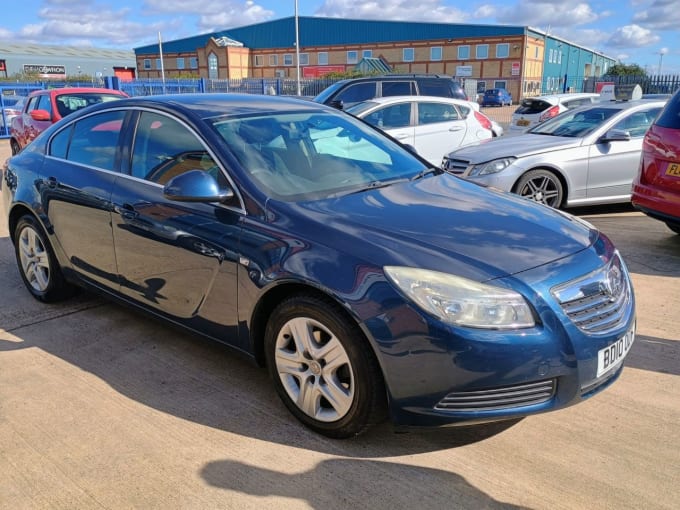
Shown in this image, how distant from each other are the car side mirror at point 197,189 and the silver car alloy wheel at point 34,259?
6.65 ft

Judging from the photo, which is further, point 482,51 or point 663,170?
point 482,51

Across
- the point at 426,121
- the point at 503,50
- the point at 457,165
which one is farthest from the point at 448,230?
the point at 503,50

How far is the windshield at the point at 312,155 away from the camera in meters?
3.25

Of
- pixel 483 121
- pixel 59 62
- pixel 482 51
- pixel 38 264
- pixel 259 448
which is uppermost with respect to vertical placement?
pixel 482 51

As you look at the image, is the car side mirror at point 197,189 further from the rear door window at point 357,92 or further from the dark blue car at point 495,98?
the dark blue car at point 495,98

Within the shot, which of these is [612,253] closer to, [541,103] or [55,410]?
[55,410]

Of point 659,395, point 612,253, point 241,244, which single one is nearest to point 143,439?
point 241,244

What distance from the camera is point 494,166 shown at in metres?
7.29

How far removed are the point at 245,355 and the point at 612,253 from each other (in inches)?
77.6

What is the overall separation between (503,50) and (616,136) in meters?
56.5

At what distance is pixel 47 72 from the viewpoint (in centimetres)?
6172

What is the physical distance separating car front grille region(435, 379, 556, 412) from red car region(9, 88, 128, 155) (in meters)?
10.9

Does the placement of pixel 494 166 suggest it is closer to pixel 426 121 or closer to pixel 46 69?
pixel 426 121

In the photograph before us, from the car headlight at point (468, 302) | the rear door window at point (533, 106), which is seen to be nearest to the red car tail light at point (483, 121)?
the rear door window at point (533, 106)
